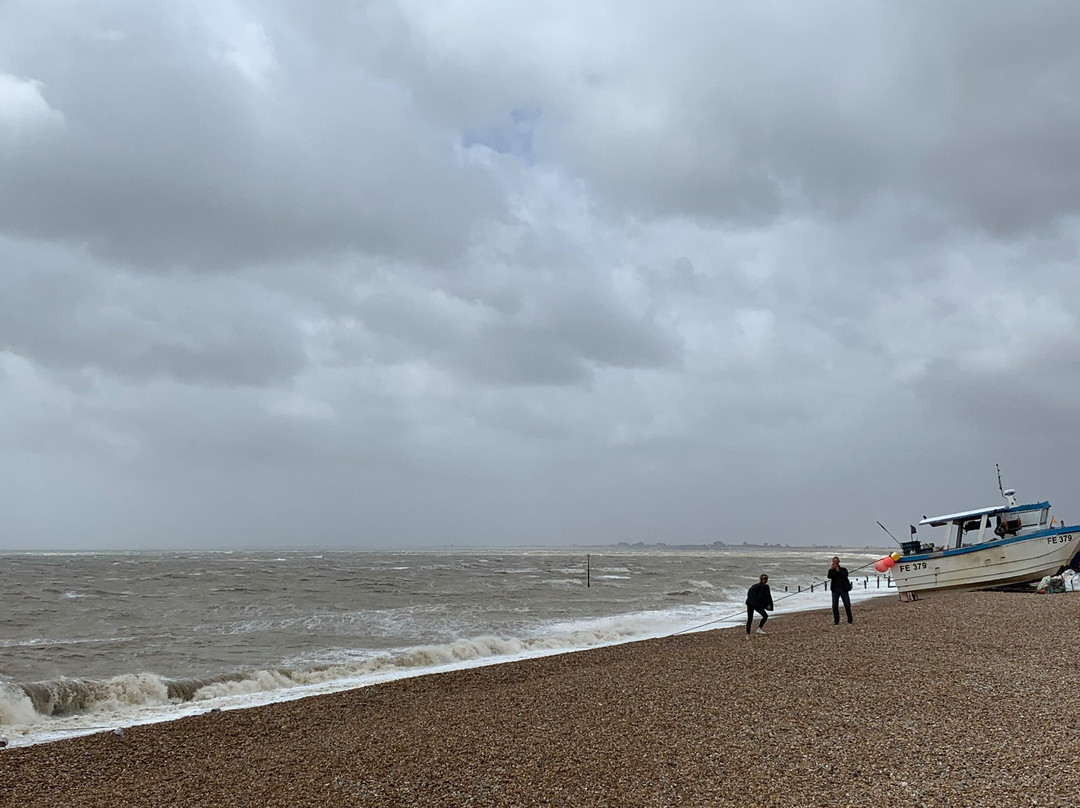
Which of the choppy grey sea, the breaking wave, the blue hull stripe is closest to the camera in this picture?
the breaking wave

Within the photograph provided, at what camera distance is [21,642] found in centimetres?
2388

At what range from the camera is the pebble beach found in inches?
268

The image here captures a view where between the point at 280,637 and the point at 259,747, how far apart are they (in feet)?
51.1

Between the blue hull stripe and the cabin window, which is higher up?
the cabin window

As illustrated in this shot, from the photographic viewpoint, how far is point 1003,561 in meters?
26.0

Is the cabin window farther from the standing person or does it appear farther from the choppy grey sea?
the standing person

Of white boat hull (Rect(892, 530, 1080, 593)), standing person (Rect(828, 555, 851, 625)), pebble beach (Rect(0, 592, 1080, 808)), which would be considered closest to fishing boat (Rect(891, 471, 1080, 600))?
white boat hull (Rect(892, 530, 1080, 593))

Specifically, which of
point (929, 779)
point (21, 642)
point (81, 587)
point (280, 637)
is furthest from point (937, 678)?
point (81, 587)

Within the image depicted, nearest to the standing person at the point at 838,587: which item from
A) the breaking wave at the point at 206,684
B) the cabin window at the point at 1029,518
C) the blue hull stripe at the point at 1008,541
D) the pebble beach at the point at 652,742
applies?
the pebble beach at the point at 652,742

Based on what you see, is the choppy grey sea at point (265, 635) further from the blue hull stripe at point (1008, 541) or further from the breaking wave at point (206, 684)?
the blue hull stripe at point (1008, 541)

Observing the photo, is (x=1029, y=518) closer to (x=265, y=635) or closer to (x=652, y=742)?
(x=652, y=742)

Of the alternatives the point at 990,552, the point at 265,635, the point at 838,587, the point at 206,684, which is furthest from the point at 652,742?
the point at 990,552

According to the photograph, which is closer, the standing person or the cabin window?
the standing person

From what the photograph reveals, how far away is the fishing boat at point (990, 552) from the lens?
26.0 meters
